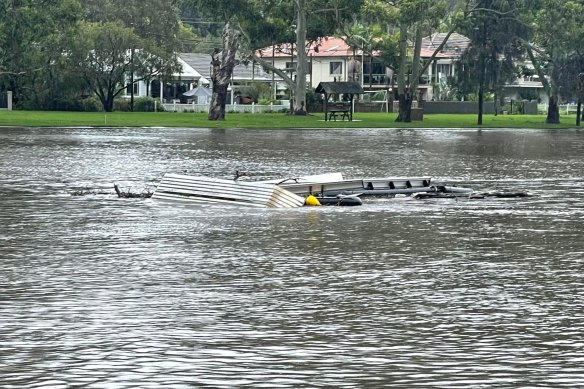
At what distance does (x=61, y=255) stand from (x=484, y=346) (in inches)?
358

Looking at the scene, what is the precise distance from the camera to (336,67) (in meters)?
154

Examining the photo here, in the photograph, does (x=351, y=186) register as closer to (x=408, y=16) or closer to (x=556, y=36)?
(x=408, y=16)

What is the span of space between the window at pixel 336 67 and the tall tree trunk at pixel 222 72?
53812 millimetres

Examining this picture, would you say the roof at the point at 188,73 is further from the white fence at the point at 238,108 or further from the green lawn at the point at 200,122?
the green lawn at the point at 200,122

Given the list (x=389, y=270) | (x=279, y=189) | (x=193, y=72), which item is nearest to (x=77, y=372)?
(x=389, y=270)

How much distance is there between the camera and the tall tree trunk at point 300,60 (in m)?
99.4

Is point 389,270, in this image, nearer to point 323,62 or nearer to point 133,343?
point 133,343

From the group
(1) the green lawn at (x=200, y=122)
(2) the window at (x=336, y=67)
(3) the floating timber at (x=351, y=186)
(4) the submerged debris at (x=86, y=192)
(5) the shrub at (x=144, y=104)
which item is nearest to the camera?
(3) the floating timber at (x=351, y=186)

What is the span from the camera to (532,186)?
38.7 meters

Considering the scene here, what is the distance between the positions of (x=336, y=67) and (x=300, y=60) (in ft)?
171

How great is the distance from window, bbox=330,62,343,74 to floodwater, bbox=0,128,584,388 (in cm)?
11520

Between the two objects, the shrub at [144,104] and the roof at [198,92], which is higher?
the roof at [198,92]

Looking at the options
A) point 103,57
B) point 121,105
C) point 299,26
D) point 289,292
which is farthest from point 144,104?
point 289,292

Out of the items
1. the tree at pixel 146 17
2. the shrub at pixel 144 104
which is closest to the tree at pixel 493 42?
the shrub at pixel 144 104
